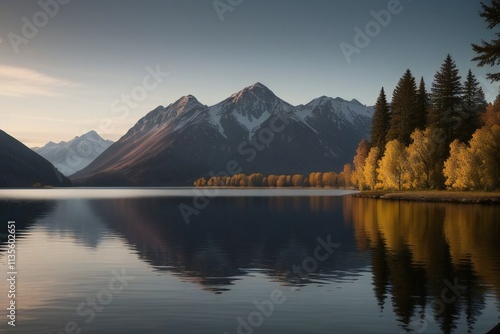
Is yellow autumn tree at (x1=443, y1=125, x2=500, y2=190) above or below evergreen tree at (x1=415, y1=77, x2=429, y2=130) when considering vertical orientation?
below

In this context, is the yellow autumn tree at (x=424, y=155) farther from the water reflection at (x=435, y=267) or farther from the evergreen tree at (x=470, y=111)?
the water reflection at (x=435, y=267)

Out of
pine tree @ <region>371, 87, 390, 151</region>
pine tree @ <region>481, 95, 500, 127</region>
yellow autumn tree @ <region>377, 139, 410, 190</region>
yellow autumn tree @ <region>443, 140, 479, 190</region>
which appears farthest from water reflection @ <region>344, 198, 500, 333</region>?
pine tree @ <region>371, 87, 390, 151</region>

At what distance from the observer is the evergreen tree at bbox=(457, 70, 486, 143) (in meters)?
136

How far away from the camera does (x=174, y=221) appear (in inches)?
3206

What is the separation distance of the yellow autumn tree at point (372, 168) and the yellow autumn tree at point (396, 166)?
1389 centimetres

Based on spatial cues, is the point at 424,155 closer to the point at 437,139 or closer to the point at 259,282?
the point at 437,139

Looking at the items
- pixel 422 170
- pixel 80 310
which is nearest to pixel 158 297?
pixel 80 310

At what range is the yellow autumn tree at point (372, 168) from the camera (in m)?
159

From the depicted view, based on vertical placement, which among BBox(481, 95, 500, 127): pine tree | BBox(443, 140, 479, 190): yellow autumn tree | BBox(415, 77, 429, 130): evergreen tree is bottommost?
BBox(443, 140, 479, 190): yellow autumn tree

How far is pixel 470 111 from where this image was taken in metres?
138

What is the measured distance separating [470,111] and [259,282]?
4862 inches

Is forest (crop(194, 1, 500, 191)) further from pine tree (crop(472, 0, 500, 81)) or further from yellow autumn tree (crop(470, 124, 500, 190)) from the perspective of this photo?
pine tree (crop(472, 0, 500, 81))

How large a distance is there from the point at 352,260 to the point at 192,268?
40.6 feet

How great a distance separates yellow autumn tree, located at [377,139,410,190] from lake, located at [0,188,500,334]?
78.8 meters
